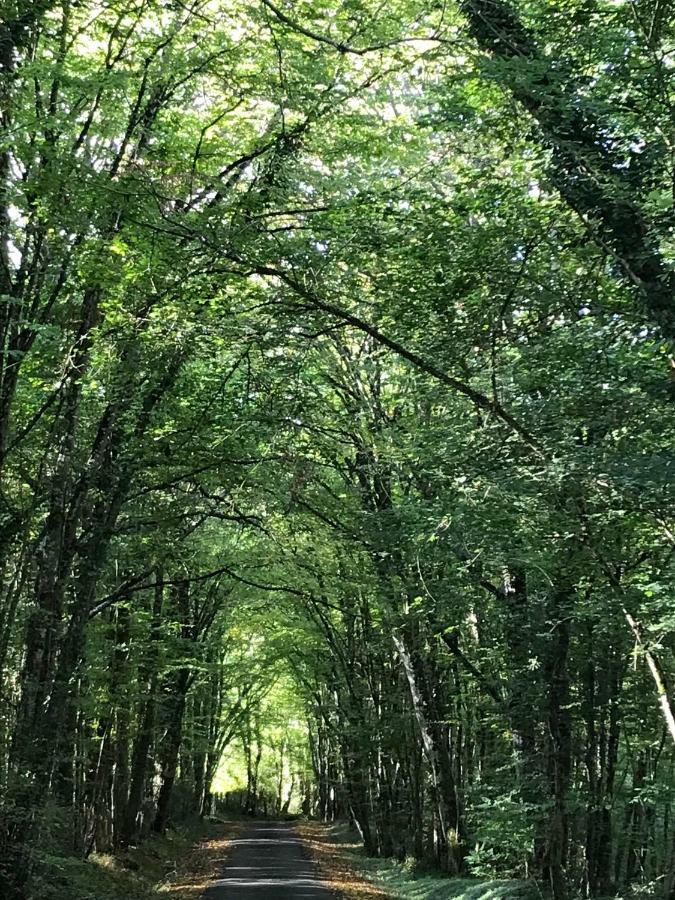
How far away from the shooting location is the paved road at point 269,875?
1442 cm

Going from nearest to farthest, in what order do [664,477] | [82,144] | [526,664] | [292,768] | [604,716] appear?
[664,477] → [82,144] → [526,664] → [604,716] → [292,768]

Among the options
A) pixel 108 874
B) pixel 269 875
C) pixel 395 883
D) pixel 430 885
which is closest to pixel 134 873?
pixel 108 874

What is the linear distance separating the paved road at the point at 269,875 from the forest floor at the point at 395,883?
0.48m

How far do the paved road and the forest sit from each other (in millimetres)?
3100

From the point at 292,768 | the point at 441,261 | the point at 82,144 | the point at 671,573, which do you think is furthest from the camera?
the point at 292,768

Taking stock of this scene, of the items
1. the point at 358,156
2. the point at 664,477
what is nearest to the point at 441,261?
the point at 664,477

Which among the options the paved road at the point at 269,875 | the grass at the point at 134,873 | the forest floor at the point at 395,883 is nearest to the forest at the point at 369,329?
the grass at the point at 134,873

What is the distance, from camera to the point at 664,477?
17.7ft

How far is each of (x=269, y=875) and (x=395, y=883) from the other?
3.16 metres

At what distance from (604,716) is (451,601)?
5264mm

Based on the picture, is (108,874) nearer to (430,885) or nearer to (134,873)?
(134,873)

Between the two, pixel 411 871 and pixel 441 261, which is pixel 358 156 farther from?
pixel 411 871

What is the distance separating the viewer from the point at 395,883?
16.3 meters

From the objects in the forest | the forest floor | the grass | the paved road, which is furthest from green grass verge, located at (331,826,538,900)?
the grass
